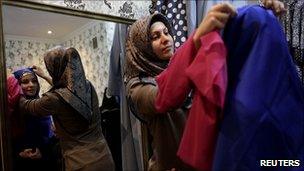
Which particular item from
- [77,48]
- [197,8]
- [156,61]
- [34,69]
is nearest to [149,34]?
[156,61]

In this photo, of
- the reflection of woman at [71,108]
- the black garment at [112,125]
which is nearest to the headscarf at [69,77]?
the reflection of woman at [71,108]

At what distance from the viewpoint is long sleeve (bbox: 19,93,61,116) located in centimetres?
128

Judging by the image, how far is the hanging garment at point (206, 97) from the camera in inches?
29.3

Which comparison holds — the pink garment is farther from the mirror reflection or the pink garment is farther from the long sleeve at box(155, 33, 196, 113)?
the long sleeve at box(155, 33, 196, 113)

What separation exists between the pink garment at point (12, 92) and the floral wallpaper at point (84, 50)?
0.03m

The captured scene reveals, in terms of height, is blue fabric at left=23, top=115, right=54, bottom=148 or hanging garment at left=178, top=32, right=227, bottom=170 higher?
hanging garment at left=178, top=32, right=227, bottom=170

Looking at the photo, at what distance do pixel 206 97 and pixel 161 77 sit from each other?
0.54 ft

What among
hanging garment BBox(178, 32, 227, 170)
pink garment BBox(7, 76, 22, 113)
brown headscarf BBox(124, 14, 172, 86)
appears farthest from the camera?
pink garment BBox(7, 76, 22, 113)

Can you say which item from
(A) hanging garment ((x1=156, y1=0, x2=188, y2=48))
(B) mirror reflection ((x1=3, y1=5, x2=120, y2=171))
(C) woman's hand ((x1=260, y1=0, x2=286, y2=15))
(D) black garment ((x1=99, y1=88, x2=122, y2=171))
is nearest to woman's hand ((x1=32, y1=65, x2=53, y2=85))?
(B) mirror reflection ((x1=3, y1=5, x2=120, y2=171))

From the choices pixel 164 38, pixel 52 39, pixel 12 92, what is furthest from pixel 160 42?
pixel 12 92

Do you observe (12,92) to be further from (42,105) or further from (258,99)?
(258,99)

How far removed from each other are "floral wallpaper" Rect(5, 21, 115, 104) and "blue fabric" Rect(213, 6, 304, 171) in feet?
2.32

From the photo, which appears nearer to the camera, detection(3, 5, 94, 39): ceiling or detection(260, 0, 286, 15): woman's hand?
detection(260, 0, 286, 15): woman's hand

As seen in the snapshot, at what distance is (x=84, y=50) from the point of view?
140 centimetres
